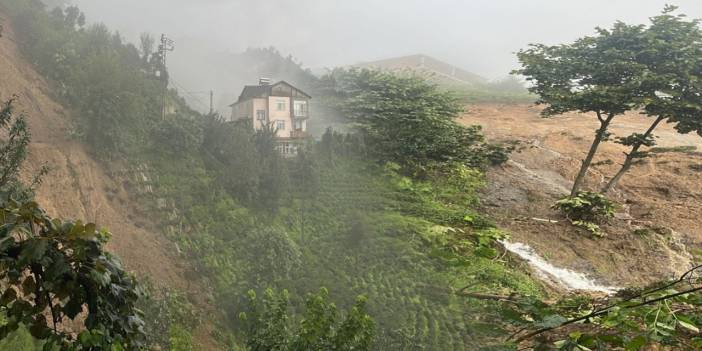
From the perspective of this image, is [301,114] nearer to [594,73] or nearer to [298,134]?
[298,134]

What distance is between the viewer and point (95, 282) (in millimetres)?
1709

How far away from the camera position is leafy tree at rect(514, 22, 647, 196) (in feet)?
38.4

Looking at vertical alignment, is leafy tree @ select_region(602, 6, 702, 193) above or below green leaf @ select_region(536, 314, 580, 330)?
above

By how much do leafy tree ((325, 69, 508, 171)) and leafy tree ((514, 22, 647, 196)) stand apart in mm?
3418

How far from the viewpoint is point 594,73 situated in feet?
40.8

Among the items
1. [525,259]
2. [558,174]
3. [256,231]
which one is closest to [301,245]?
[256,231]

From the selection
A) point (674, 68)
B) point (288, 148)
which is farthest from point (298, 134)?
point (674, 68)

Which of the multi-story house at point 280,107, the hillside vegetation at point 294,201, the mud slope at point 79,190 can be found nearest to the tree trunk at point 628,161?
the hillside vegetation at point 294,201

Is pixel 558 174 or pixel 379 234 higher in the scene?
pixel 558 174

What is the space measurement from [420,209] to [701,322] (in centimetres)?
1087

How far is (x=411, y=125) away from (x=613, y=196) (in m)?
6.94

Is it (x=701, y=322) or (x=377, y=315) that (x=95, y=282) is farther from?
(x=377, y=315)

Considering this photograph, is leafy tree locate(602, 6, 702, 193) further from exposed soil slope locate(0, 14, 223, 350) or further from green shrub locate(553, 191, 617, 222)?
exposed soil slope locate(0, 14, 223, 350)

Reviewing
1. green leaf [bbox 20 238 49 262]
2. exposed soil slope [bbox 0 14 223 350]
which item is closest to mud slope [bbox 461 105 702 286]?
exposed soil slope [bbox 0 14 223 350]
